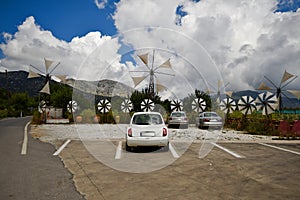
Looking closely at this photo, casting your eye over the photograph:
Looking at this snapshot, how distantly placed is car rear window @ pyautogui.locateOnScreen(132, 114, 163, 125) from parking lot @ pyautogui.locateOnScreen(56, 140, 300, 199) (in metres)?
1.07

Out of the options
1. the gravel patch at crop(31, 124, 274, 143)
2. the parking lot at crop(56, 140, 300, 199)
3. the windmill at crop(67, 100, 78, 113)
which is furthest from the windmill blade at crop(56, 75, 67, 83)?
the parking lot at crop(56, 140, 300, 199)

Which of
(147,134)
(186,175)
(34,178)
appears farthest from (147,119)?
(34,178)

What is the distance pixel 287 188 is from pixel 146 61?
19373mm

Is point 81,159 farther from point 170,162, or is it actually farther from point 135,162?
point 170,162

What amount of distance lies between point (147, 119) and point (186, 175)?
382cm

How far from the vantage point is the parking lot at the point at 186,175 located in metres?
5.02

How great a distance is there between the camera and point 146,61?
938 inches

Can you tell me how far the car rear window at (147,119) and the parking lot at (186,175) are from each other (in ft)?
3.52

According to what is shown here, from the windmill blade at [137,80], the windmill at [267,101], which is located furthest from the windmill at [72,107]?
the windmill at [267,101]

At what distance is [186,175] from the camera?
635cm

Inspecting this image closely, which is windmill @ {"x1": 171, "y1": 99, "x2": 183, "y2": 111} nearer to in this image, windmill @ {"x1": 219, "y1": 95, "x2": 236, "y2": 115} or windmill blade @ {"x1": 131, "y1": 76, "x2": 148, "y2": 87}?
windmill @ {"x1": 219, "y1": 95, "x2": 236, "y2": 115}

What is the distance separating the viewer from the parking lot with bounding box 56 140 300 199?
5.02m

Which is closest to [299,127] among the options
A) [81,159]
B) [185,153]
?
[185,153]

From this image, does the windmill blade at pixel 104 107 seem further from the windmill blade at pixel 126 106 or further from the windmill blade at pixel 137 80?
the windmill blade at pixel 137 80
